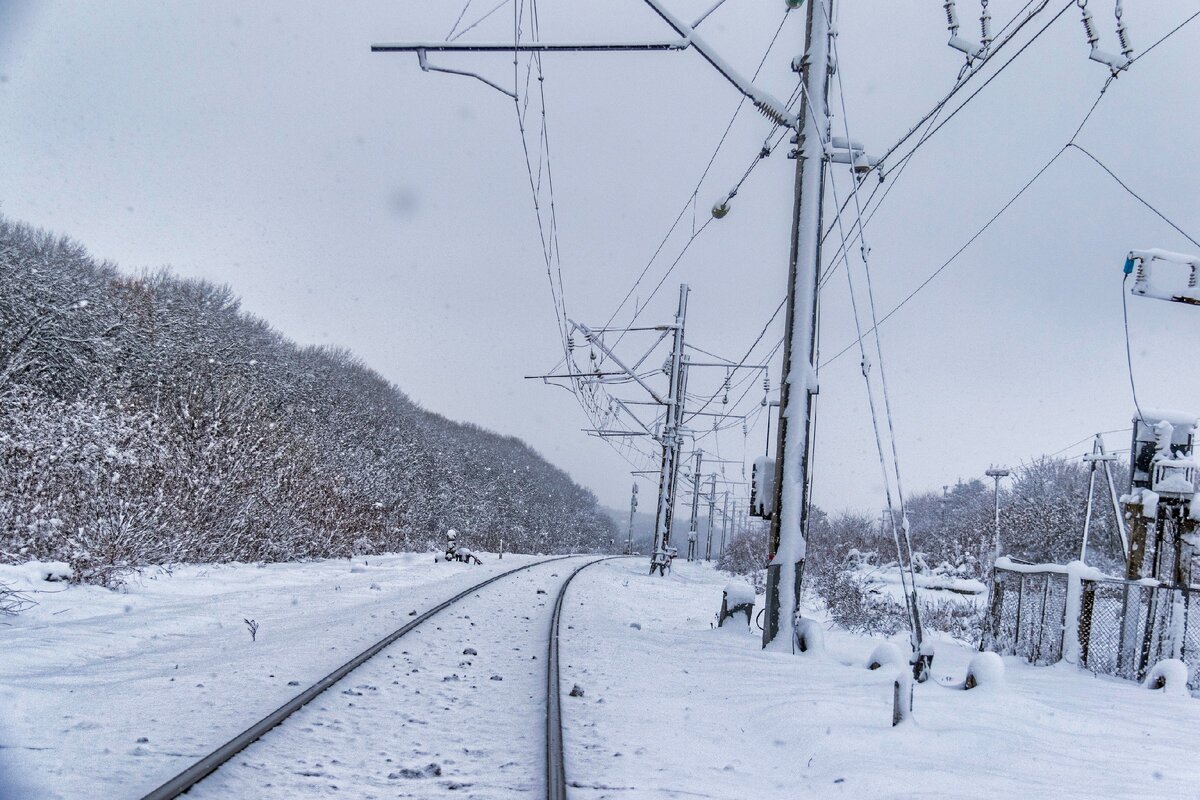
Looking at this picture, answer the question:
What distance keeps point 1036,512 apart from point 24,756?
5285 cm

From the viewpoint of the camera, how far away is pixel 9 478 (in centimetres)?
1320

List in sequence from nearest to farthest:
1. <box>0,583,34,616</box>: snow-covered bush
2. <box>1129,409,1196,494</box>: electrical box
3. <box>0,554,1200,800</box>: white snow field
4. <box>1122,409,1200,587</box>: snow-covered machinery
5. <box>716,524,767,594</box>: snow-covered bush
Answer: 1. <box>0,554,1200,800</box>: white snow field
2. <box>0,583,34,616</box>: snow-covered bush
3. <box>1122,409,1200,587</box>: snow-covered machinery
4. <box>1129,409,1196,494</box>: electrical box
5. <box>716,524,767,594</box>: snow-covered bush

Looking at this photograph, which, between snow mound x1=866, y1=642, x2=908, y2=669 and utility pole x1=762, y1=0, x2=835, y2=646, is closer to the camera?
snow mound x1=866, y1=642, x2=908, y2=669

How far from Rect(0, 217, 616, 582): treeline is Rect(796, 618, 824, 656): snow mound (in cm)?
900

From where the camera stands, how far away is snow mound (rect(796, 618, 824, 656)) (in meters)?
9.60

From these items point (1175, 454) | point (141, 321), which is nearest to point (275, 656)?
point (1175, 454)

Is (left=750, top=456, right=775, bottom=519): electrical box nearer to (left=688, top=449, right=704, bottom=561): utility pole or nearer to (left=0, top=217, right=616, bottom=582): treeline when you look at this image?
(left=0, top=217, right=616, bottom=582): treeline

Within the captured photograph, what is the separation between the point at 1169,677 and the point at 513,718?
6777mm

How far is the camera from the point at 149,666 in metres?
6.70

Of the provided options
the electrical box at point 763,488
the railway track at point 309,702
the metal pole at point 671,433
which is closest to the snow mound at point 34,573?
the railway track at point 309,702

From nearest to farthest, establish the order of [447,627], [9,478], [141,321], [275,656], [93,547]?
[275,656] < [447,627] < [93,547] < [9,478] < [141,321]

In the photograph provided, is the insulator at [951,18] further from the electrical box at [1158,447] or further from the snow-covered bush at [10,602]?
the snow-covered bush at [10,602]

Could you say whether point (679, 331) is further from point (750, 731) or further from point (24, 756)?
point (24, 756)

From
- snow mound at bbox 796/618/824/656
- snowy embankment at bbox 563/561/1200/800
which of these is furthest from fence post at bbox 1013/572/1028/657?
snow mound at bbox 796/618/824/656
